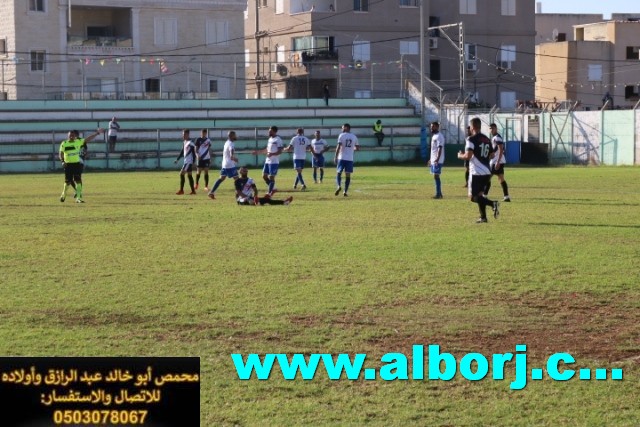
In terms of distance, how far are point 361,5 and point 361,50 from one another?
3.15 metres

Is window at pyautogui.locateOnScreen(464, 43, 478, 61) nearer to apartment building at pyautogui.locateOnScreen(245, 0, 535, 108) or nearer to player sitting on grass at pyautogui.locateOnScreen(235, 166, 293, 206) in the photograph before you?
apartment building at pyautogui.locateOnScreen(245, 0, 535, 108)

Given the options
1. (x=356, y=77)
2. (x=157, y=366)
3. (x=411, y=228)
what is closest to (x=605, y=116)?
(x=356, y=77)

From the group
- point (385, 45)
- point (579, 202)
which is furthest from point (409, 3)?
point (579, 202)

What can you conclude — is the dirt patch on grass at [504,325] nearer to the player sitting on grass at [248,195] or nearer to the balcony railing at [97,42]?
the player sitting on grass at [248,195]

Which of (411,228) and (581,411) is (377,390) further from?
(411,228)

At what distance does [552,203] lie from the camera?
88.7ft

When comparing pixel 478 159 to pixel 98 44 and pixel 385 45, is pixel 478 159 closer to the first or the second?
pixel 98 44

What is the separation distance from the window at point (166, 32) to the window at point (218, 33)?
2186 millimetres

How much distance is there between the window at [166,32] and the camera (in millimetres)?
70062

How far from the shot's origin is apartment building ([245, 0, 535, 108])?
6925cm

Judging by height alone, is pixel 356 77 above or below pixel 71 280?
above

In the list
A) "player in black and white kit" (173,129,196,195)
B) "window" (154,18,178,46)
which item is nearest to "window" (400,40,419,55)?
"window" (154,18,178,46)

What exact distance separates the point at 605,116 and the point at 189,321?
42824 mm

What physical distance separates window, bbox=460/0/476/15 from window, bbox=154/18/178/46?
2123 centimetres
